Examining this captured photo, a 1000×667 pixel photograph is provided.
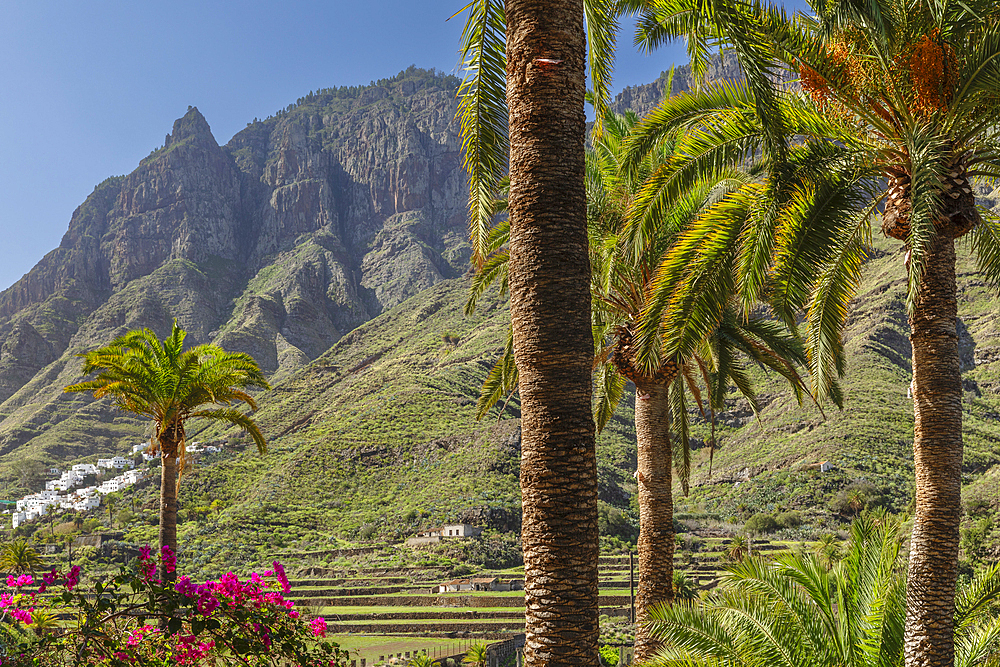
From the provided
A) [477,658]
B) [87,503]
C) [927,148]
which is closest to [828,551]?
[477,658]

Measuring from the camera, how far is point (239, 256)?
595ft

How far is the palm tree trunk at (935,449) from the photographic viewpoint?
23.6ft

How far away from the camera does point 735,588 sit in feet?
31.2

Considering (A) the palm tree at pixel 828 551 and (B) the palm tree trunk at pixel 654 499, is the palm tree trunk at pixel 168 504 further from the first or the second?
(A) the palm tree at pixel 828 551

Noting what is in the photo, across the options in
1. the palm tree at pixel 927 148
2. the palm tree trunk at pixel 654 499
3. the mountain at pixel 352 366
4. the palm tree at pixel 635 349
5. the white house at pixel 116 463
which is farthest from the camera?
the white house at pixel 116 463

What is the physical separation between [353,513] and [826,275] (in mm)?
64439

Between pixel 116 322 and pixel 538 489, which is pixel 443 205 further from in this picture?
pixel 538 489

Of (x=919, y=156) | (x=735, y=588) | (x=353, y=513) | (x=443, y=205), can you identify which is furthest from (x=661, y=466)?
(x=443, y=205)

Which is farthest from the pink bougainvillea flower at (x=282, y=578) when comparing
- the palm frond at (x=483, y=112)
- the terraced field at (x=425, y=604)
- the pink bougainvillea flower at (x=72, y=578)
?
the terraced field at (x=425, y=604)

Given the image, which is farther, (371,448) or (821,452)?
(371,448)

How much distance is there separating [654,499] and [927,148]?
23.1ft

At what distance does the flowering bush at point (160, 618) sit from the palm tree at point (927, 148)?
567 cm

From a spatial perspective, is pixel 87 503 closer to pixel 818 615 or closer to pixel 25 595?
pixel 818 615

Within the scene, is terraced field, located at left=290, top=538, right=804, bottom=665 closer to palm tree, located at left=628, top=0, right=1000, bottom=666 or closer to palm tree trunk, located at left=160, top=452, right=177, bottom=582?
palm tree trunk, located at left=160, top=452, right=177, bottom=582
